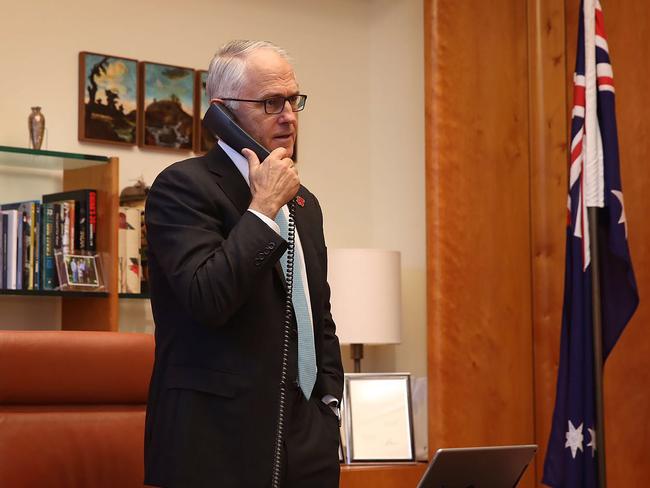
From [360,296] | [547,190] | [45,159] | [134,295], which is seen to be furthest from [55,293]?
[547,190]

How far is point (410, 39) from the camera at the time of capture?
4.57 metres

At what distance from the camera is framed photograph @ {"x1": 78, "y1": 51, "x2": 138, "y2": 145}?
4016 mm

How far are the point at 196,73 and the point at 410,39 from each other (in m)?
1.00

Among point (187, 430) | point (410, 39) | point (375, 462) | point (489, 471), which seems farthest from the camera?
point (410, 39)

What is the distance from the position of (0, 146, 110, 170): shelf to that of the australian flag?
1.72m

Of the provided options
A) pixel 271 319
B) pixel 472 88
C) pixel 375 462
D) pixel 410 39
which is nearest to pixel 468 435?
pixel 375 462

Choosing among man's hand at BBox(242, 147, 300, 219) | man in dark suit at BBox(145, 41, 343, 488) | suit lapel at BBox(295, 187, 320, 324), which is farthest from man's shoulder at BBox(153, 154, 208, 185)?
suit lapel at BBox(295, 187, 320, 324)

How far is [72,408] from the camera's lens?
2.36m

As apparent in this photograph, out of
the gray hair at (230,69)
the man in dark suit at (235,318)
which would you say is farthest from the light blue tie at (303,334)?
the gray hair at (230,69)

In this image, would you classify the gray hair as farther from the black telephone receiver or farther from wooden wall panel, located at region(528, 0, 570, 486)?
wooden wall panel, located at region(528, 0, 570, 486)

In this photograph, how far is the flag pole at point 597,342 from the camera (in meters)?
3.19

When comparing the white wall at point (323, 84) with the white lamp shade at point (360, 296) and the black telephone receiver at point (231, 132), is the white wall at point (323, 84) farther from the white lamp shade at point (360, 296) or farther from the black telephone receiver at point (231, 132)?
the black telephone receiver at point (231, 132)

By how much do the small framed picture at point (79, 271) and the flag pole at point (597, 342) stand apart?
68.7 inches

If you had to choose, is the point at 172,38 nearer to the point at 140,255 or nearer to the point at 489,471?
the point at 140,255
